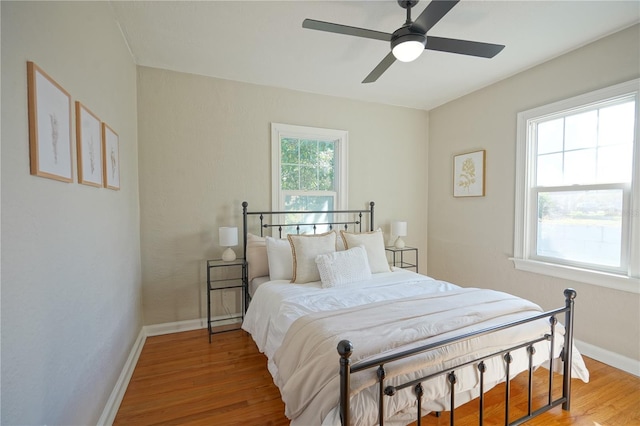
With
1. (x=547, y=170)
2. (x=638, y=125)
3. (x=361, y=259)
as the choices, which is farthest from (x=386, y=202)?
(x=638, y=125)

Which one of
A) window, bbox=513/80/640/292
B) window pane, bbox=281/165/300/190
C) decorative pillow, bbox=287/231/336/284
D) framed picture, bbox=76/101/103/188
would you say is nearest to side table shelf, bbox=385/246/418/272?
window, bbox=513/80/640/292

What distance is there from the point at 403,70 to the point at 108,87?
264 centimetres

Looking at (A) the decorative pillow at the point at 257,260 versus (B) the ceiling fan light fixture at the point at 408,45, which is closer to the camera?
(B) the ceiling fan light fixture at the point at 408,45

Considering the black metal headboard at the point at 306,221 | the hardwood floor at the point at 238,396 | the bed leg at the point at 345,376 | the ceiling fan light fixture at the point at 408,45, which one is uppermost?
the ceiling fan light fixture at the point at 408,45

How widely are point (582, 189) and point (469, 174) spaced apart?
3.84ft

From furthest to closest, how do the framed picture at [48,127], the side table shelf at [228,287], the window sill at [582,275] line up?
the side table shelf at [228,287] → the window sill at [582,275] → the framed picture at [48,127]

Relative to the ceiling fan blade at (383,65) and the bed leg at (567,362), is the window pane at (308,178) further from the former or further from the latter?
the bed leg at (567,362)

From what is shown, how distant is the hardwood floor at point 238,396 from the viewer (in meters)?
1.83

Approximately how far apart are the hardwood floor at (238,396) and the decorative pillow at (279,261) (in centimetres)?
73

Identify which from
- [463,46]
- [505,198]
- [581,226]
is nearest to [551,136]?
[505,198]

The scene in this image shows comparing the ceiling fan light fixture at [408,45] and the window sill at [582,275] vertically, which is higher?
the ceiling fan light fixture at [408,45]

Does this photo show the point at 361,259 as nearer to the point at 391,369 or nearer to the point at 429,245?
the point at 391,369

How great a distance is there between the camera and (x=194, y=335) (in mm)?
3039

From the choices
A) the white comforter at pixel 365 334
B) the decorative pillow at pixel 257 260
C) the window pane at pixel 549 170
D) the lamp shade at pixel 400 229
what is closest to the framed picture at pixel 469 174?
the window pane at pixel 549 170
